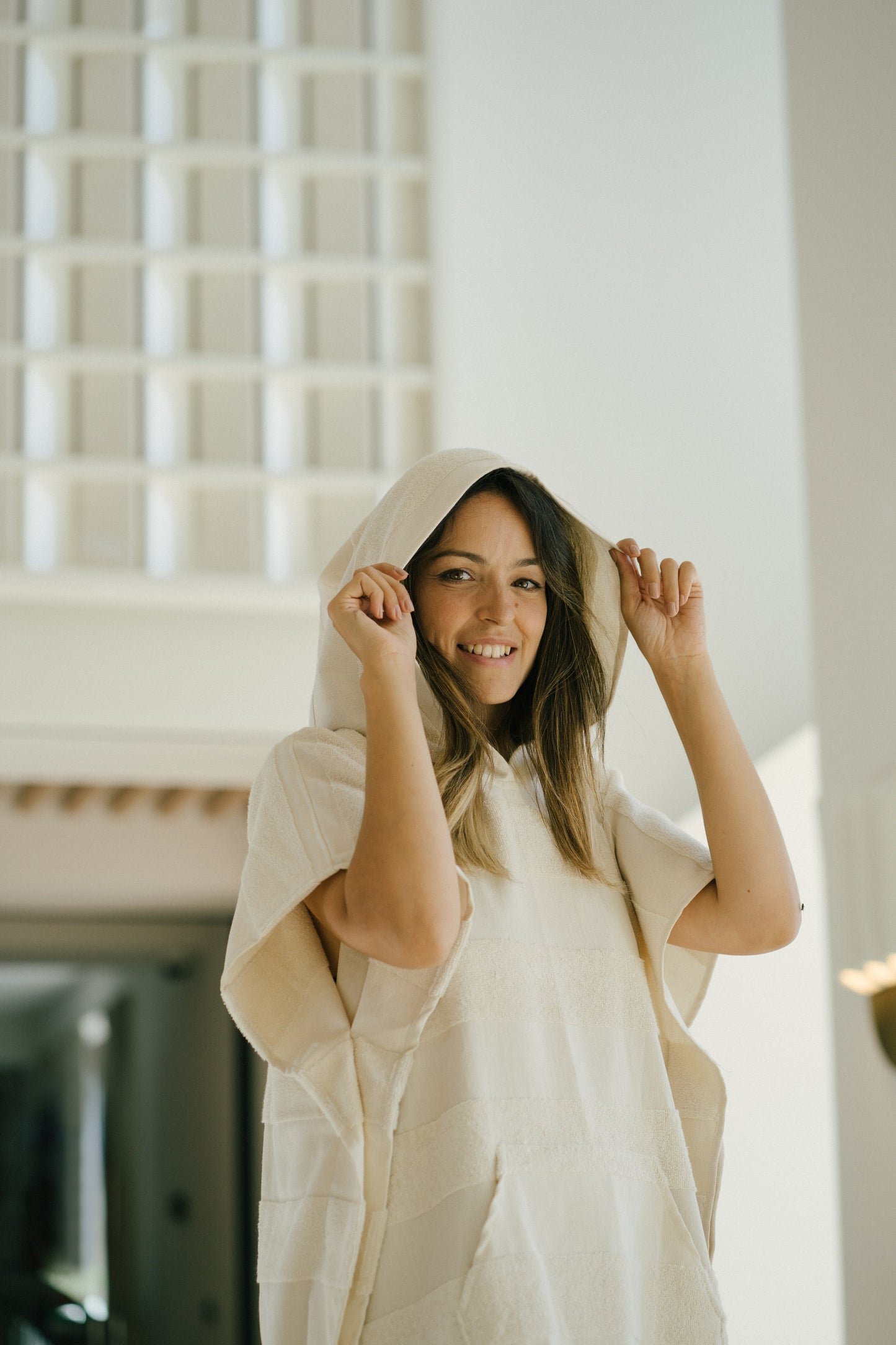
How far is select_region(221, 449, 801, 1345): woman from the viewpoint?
1.15 meters

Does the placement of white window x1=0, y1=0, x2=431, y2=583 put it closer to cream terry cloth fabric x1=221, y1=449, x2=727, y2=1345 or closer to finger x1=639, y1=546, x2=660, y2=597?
finger x1=639, y1=546, x2=660, y2=597

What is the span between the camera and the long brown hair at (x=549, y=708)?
1.33 meters

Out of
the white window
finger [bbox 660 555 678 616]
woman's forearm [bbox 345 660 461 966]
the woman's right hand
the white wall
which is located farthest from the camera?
the white wall

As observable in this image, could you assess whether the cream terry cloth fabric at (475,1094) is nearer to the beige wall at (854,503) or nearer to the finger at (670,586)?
the finger at (670,586)

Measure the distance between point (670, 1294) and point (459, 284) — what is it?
9.06 feet

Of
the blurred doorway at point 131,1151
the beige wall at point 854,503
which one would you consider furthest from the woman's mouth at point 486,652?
the blurred doorway at point 131,1151

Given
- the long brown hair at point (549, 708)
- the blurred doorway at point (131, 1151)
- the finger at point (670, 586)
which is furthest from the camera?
the blurred doorway at point (131, 1151)

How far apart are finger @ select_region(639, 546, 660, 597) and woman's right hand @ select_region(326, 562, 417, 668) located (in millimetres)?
281

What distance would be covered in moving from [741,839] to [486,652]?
29cm

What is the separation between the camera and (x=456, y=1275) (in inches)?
44.3

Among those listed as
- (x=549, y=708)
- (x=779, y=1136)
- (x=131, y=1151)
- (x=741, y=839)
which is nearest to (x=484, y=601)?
(x=549, y=708)

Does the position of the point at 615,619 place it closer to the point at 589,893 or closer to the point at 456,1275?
the point at 589,893

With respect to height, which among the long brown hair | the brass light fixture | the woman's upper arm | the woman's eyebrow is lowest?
the brass light fixture

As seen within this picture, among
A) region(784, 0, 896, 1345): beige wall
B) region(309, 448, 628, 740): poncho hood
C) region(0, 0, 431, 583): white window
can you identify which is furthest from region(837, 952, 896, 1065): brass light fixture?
region(0, 0, 431, 583): white window
